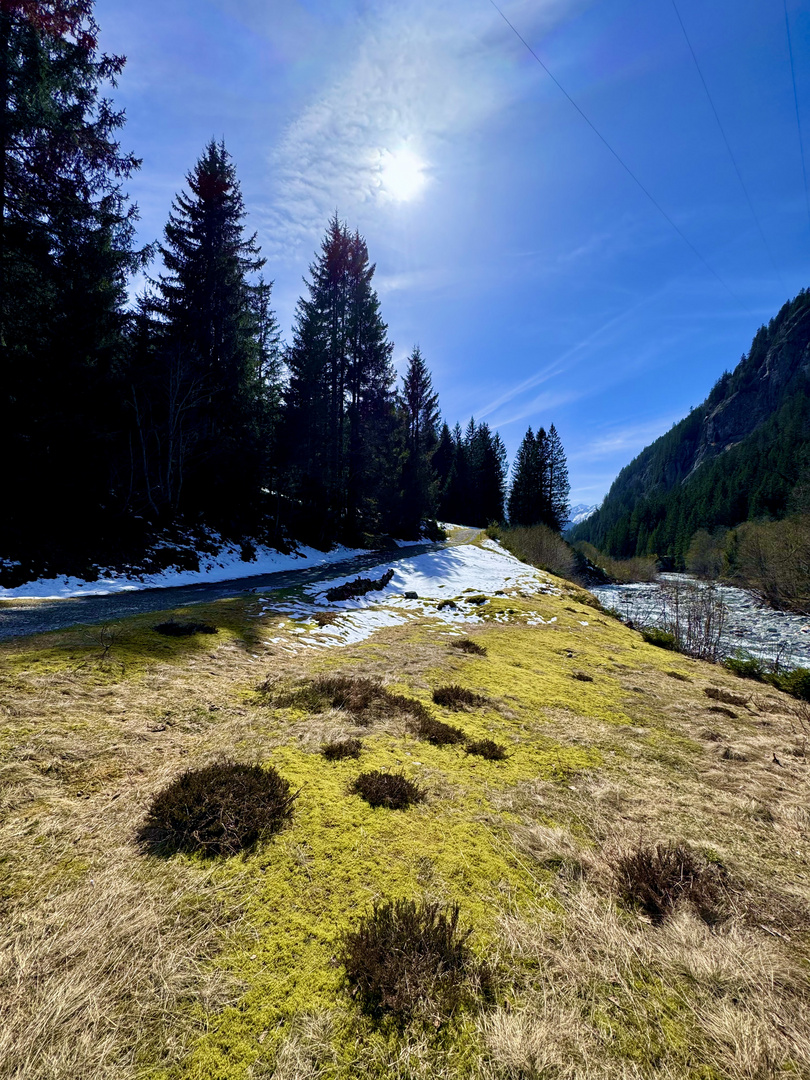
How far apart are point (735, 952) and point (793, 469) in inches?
4625

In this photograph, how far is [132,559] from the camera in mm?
14961

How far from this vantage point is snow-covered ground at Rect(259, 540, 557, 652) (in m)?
9.14

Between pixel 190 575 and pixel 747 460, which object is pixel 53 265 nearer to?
pixel 190 575

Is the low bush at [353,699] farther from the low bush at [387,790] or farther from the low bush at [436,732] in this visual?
the low bush at [387,790]

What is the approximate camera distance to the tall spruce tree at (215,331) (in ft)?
68.2

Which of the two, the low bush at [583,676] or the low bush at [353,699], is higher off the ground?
the low bush at [353,699]

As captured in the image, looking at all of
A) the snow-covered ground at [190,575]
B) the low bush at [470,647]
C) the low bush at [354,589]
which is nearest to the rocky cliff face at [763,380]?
the snow-covered ground at [190,575]

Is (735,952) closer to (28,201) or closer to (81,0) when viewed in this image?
(28,201)

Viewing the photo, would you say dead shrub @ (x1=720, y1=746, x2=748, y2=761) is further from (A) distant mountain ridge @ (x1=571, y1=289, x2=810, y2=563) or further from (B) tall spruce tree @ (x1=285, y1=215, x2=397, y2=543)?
(A) distant mountain ridge @ (x1=571, y1=289, x2=810, y2=563)

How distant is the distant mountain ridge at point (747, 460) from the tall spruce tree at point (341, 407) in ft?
127

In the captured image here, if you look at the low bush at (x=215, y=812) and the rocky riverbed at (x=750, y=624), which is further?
the rocky riverbed at (x=750, y=624)

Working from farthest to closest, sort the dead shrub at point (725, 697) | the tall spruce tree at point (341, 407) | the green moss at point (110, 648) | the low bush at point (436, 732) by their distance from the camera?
1. the tall spruce tree at point (341, 407)
2. the dead shrub at point (725, 697)
3. the green moss at point (110, 648)
4. the low bush at point (436, 732)

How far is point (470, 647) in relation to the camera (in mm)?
9008

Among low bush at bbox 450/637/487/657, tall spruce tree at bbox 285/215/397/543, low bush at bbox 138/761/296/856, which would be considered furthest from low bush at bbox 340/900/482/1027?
tall spruce tree at bbox 285/215/397/543
